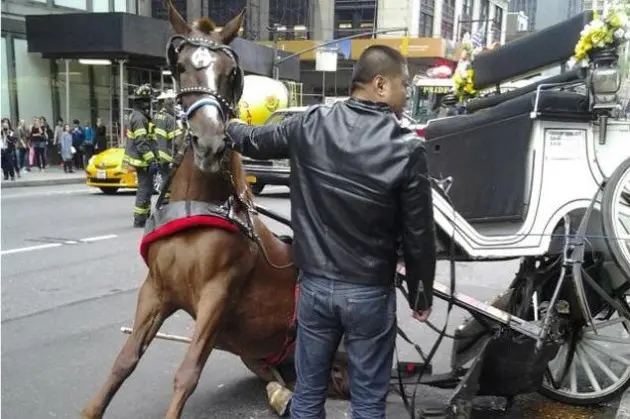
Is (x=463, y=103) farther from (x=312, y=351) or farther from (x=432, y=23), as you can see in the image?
(x=432, y=23)

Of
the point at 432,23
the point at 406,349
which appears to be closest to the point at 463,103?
the point at 406,349

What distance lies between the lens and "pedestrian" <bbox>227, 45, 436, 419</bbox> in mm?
2750

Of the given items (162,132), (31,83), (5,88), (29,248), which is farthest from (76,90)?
(162,132)

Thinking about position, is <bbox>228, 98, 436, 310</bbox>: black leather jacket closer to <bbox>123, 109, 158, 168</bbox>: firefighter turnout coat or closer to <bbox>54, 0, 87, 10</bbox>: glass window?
<bbox>123, 109, 158, 168</bbox>: firefighter turnout coat

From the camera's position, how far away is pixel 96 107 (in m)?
27.1

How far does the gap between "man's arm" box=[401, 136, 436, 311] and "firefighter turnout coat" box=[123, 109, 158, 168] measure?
835cm

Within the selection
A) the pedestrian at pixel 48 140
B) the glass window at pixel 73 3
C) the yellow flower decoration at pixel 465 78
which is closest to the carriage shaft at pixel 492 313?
the yellow flower decoration at pixel 465 78

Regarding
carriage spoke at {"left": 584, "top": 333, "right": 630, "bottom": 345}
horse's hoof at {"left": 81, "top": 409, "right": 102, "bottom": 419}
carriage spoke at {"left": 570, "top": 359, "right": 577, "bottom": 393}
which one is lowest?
carriage spoke at {"left": 570, "top": 359, "right": 577, "bottom": 393}

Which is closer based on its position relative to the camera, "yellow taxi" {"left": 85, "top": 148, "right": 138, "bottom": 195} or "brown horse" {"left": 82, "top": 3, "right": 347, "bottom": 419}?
"brown horse" {"left": 82, "top": 3, "right": 347, "bottom": 419}

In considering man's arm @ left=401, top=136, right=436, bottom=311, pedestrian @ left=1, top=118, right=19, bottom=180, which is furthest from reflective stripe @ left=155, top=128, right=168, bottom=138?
pedestrian @ left=1, top=118, right=19, bottom=180

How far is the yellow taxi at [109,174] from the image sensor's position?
16.4 metres

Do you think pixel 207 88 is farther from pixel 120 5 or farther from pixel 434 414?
pixel 120 5

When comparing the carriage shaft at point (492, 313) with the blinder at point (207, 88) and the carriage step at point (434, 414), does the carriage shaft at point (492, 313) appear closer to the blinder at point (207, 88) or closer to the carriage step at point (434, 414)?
the carriage step at point (434, 414)

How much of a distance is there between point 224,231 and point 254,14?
48.4 metres
